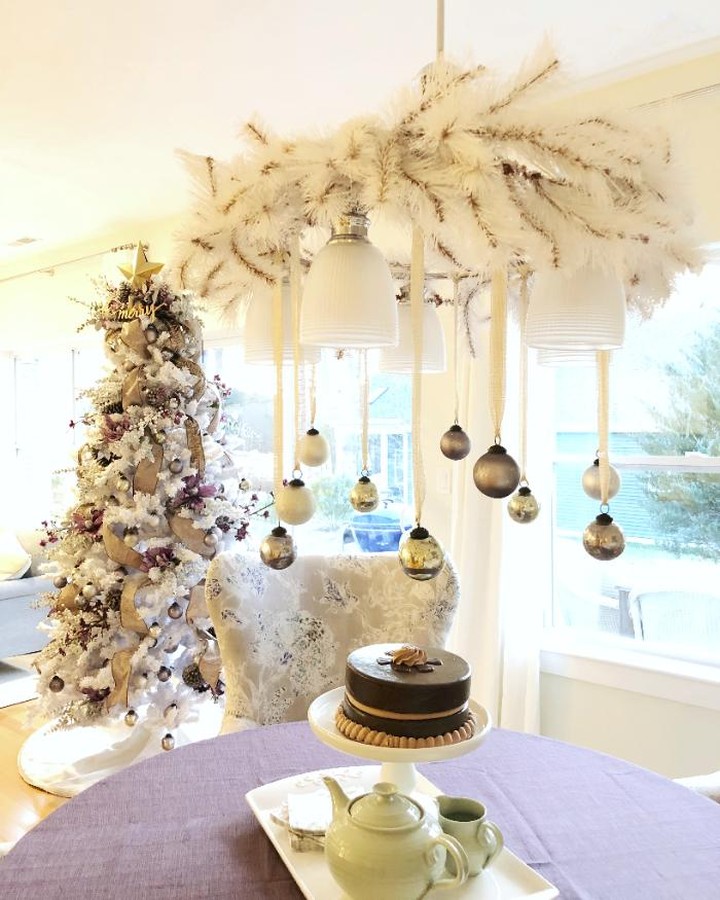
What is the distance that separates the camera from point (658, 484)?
272 centimetres

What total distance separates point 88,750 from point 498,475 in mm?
2780

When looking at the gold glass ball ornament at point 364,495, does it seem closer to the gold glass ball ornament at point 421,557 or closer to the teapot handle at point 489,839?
the gold glass ball ornament at point 421,557

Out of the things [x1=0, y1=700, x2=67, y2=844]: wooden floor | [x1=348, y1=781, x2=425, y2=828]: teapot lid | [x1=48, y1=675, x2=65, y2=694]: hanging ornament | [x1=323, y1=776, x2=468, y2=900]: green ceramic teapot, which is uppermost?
[x1=348, y1=781, x2=425, y2=828]: teapot lid

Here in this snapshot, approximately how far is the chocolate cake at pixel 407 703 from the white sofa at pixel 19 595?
3.38 meters

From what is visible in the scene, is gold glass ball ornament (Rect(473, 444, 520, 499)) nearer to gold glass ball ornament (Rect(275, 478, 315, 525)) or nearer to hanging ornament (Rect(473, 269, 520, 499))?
hanging ornament (Rect(473, 269, 520, 499))

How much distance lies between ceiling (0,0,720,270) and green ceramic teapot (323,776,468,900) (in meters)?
1.39

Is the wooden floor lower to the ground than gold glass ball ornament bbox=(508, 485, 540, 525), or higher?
lower

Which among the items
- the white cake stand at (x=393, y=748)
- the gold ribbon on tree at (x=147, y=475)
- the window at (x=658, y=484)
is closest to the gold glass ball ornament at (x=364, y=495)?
the white cake stand at (x=393, y=748)

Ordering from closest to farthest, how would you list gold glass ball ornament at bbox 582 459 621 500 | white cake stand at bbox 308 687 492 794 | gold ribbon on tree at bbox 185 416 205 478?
white cake stand at bbox 308 687 492 794 → gold glass ball ornament at bbox 582 459 621 500 → gold ribbon on tree at bbox 185 416 205 478

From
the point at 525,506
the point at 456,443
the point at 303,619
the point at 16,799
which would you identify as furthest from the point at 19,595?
the point at 525,506

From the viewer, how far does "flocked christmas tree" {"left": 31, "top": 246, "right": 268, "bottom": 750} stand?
2861mm

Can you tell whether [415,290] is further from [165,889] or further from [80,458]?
[80,458]

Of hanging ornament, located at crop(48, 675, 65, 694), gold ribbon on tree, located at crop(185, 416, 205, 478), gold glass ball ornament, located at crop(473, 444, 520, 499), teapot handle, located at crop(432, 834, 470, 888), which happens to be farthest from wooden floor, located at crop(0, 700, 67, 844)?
gold glass ball ornament, located at crop(473, 444, 520, 499)

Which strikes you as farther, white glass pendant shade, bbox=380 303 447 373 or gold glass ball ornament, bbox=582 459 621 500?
white glass pendant shade, bbox=380 303 447 373
